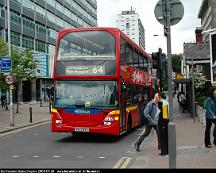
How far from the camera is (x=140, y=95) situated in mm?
22109

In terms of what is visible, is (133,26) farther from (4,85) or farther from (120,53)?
(120,53)

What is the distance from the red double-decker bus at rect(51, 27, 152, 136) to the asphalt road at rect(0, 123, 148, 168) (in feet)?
2.39

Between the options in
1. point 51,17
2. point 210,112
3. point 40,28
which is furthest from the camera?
point 51,17

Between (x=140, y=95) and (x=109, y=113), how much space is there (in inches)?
257

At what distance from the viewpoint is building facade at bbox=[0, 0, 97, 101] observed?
5730cm

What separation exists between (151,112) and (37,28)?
5609 centimetres

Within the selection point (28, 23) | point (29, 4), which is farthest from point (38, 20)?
point (28, 23)

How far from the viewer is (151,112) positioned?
13430 mm

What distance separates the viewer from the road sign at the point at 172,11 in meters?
9.27

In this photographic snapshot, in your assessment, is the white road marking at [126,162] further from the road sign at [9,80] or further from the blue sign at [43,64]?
the blue sign at [43,64]

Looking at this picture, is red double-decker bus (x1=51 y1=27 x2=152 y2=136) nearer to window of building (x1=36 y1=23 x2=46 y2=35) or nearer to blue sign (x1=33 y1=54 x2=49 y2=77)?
blue sign (x1=33 y1=54 x2=49 y2=77)

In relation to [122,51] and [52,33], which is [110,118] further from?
[52,33]

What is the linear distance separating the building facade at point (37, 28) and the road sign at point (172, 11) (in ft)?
151

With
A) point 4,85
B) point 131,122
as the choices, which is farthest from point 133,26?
point 131,122
